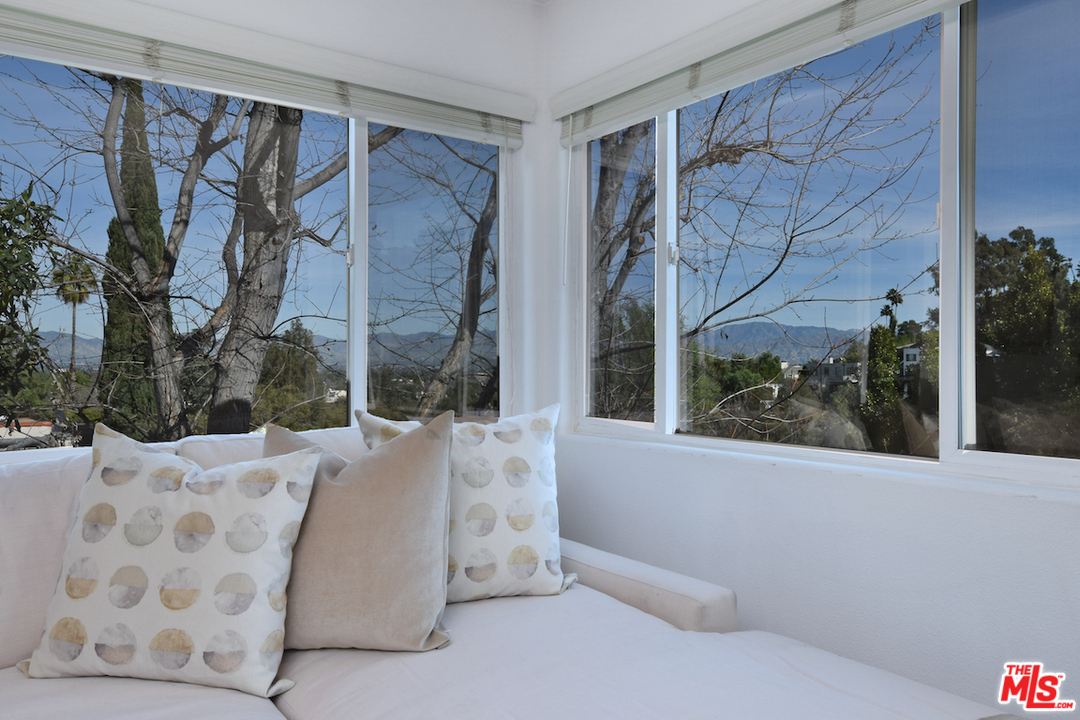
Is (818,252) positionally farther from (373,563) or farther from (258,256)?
(258,256)

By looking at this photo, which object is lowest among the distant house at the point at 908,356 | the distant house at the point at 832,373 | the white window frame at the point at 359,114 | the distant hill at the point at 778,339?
the distant house at the point at 832,373

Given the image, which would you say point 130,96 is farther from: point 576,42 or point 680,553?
point 680,553

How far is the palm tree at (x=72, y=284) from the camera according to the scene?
2223mm

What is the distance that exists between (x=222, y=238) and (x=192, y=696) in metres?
1.66

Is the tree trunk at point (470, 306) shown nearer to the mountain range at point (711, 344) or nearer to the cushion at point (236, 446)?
the mountain range at point (711, 344)

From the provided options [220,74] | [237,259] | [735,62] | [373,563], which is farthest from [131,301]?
[735,62]

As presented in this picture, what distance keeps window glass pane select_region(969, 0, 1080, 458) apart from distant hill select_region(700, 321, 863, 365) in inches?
15.3

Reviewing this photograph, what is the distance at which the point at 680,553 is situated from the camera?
236 centimetres

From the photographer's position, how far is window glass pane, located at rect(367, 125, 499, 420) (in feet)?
9.23

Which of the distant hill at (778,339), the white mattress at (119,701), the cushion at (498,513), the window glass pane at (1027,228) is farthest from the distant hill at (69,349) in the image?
the window glass pane at (1027,228)

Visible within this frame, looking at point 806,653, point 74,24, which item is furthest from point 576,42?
point 806,653

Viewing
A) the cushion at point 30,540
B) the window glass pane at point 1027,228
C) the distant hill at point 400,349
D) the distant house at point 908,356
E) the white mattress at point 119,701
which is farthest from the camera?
the distant hill at point 400,349

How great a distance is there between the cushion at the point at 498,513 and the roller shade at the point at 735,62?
1.35 m

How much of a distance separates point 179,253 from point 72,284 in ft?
1.09
